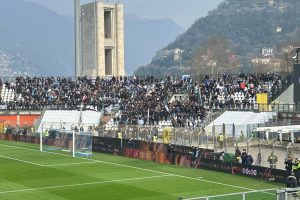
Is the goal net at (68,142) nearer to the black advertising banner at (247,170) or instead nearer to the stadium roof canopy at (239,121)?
the stadium roof canopy at (239,121)

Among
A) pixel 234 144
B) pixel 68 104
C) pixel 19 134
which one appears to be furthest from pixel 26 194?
pixel 68 104

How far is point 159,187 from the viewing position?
36.0 meters

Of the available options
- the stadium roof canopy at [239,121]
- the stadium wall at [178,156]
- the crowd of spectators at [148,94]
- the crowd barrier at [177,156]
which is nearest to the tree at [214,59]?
the crowd of spectators at [148,94]

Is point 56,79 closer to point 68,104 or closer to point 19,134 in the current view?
point 68,104

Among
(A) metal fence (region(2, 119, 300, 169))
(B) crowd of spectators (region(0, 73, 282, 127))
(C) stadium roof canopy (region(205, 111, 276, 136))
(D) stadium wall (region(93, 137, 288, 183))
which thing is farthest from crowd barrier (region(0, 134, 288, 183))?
(B) crowd of spectators (region(0, 73, 282, 127))

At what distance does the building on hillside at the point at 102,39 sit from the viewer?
10062 centimetres

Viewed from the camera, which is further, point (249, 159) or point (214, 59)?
point (214, 59)

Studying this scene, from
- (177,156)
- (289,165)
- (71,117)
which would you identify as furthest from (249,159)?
(71,117)

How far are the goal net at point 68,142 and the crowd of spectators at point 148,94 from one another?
46.7ft

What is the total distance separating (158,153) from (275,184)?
13.5 metres

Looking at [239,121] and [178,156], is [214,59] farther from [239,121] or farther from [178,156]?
[178,156]

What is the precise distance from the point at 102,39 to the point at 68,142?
153ft

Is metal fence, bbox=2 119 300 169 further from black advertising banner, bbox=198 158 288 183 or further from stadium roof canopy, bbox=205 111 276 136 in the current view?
black advertising banner, bbox=198 158 288 183

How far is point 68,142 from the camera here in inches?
2199
